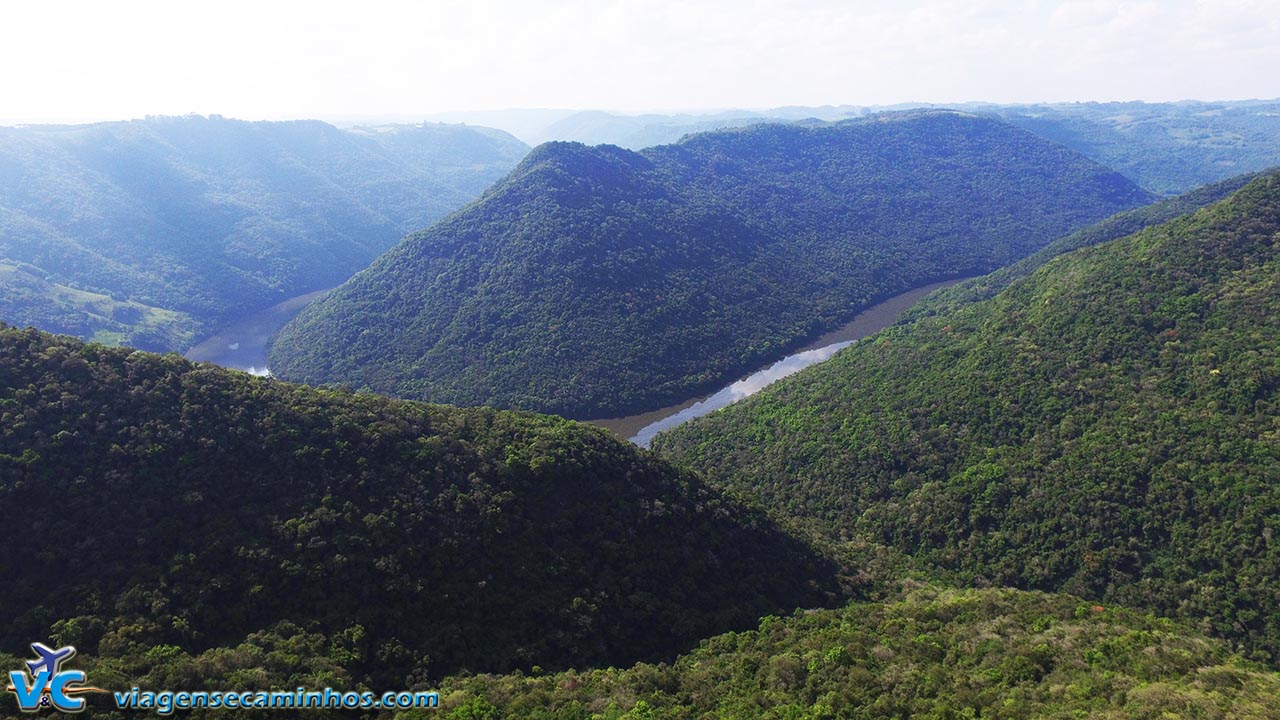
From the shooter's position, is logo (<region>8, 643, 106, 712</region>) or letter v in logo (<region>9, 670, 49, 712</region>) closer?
letter v in logo (<region>9, 670, 49, 712</region>)

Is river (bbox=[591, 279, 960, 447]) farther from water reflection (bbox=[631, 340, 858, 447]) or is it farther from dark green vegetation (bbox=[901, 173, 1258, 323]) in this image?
dark green vegetation (bbox=[901, 173, 1258, 323])

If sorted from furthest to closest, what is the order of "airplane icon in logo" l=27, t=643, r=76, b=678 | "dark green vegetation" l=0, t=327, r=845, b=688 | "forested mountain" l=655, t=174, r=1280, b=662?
"forested mountain" l=655, t=174, r=1280, b=662, "dark green vegetation" l=0, t=327, r=845, b=688, "airplane icon in logo" l=27, t=643, r=76, b=678

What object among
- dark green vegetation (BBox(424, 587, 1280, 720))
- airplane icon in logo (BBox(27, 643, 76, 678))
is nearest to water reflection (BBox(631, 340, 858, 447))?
dark green vegetation (BBox(424, 587, 1280, 720))

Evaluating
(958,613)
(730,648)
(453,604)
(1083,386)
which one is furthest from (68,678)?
(1083,386)

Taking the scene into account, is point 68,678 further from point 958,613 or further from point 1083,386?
point 1083,386

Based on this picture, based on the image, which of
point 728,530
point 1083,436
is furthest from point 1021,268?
point 728,530

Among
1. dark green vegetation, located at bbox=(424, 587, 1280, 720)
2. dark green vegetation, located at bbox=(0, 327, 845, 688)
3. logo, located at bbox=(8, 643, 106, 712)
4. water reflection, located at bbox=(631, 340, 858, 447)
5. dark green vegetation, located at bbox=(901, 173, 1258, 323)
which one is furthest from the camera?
dark green vegetation, located at bbox=(901, 173, 1258, 323)

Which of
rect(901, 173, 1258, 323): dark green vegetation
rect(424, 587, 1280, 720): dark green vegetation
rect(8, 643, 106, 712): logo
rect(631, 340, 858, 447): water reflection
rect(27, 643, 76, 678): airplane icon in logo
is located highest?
rect(901, 173, 1258, 323): dark green vegetation
